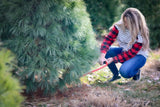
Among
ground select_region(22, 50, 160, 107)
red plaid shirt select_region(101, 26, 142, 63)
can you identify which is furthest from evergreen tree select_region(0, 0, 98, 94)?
red plaid shirt select_region(101, 26, 142, 63)

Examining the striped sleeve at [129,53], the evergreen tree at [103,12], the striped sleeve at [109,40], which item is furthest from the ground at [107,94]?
the evergreen tree at [103,12]

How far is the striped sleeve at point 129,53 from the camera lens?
9.05ft

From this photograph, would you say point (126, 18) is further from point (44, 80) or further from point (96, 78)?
point (44, 80)

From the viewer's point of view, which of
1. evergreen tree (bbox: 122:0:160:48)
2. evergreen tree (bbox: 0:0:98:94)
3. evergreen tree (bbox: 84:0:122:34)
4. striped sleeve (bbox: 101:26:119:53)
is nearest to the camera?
evergreen tree (bbox: 0:0:98:94)

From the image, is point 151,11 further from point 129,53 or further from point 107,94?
point 107,94

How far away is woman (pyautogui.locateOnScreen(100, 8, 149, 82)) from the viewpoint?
2711 millimetres

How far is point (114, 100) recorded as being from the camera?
2203mm

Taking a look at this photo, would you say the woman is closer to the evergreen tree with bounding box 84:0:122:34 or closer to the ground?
the ground

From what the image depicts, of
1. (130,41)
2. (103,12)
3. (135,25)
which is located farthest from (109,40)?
(103,12)

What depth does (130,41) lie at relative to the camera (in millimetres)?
2762

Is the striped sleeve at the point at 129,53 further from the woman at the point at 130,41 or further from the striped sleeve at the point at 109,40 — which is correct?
the striped sleeve at the point at 109,40

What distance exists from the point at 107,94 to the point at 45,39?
1100mm

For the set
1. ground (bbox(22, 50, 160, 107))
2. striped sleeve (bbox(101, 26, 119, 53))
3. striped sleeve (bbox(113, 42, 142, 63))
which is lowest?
ground (bbox(22, 50, 160, 107))

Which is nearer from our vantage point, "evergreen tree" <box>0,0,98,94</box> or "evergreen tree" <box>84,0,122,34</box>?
"evergreen tree" <box>0,0,98,94</box>
